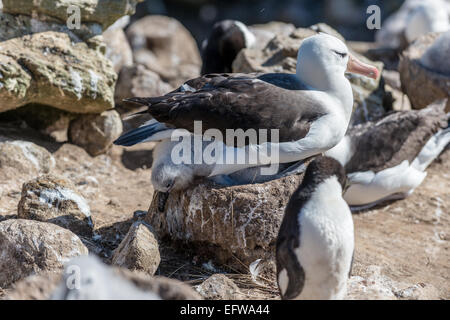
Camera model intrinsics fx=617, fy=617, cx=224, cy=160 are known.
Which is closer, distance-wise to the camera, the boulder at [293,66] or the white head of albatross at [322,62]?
the white head of albatross at [322,62]

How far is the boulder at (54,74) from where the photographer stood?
5086 millimetres

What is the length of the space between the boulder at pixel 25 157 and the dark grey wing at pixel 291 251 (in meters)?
2.91

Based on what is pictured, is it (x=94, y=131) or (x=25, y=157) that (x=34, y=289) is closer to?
(x=25, y=157)

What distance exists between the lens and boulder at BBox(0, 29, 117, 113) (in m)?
5.09

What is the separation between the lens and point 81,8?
5512 millimetres

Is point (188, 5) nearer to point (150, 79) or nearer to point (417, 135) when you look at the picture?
point (150, 79)

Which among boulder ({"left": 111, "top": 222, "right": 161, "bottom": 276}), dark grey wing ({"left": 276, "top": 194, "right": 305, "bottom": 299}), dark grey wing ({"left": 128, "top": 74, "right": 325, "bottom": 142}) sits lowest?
boulder ({"left": 111, "top": 222, "right": 161, "bottom": 276})

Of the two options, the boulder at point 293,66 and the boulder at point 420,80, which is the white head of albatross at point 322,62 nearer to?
the boulder at point 293,66

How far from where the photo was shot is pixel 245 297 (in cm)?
361

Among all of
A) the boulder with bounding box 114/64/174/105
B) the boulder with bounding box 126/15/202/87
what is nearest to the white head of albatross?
the boulder with bounding box 114/64/174/105

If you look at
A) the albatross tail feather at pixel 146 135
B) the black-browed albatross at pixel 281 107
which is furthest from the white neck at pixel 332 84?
the albatross tail feather at pixel 146 135

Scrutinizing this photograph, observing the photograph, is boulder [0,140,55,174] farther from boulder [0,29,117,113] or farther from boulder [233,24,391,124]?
boulder [233,24,391,124]

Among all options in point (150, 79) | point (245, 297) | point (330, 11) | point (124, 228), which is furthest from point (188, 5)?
point (245, 297)

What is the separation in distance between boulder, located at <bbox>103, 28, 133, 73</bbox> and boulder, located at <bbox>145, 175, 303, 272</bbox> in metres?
4.56
